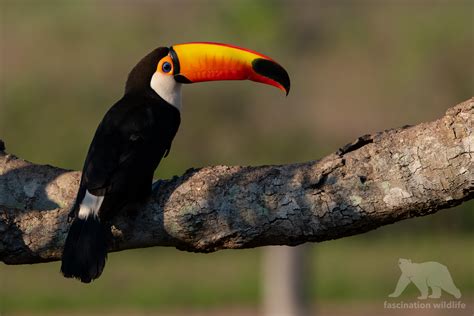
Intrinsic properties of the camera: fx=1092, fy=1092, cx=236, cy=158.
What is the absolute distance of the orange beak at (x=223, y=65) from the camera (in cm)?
562

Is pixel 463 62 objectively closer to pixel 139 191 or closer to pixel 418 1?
pixel 418 1

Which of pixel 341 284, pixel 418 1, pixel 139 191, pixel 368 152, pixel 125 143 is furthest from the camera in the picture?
pixel 418 1

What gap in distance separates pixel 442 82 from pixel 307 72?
2439mm

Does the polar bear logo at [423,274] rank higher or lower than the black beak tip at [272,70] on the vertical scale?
lower

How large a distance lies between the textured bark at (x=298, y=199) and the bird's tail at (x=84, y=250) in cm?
7

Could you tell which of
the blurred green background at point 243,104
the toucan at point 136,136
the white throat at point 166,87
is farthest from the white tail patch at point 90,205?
the blurred green background at point 243,104

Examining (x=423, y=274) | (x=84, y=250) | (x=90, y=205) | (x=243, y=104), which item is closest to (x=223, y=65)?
(x=90, y=205)

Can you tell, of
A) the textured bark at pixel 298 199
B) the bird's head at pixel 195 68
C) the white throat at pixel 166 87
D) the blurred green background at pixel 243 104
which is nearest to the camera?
the textured bark at pixel 298 199

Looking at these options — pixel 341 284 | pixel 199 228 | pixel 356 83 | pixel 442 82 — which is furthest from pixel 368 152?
pixel 356 83

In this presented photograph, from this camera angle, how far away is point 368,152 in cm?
439

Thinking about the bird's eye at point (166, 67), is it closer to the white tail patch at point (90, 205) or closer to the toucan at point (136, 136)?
the toucan at point (136, 136)

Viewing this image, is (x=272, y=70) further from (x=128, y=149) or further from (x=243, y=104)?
(x=243, y=104)

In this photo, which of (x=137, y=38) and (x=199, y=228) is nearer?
(x=199, y=228)

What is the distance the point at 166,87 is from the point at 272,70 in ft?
2.01
